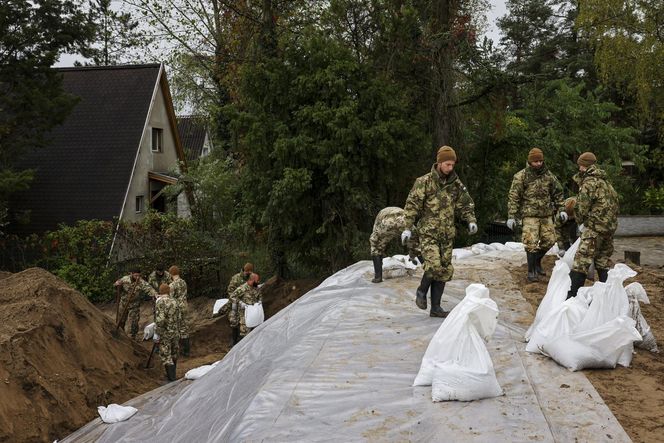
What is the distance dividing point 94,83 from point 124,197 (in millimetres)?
6902

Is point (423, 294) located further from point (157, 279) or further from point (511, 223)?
point (157, 279)

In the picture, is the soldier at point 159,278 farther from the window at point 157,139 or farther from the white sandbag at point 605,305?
the window at point 157,139

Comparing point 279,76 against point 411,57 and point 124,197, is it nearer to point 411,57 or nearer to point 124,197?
point 411,57

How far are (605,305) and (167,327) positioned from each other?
24.9ft

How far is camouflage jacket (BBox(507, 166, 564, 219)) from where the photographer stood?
357 inches

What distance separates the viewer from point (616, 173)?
23.9m

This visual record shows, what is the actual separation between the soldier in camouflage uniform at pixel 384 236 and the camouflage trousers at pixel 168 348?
3.99 meters

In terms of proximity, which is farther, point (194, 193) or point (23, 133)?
point (194, 193)

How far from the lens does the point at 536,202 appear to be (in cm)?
912

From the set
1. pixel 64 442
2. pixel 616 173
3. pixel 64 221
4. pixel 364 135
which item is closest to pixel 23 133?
pixel 64 221

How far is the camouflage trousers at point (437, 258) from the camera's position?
22.7 feet

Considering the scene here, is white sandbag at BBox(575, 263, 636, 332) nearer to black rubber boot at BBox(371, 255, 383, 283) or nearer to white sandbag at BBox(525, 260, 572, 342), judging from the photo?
white sandbag at BBox(525, 260, 572, 342)

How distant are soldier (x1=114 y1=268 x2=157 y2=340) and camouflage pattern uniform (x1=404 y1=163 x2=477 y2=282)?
7.43m

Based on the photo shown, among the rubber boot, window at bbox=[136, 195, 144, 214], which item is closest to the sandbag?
the rubber boot
